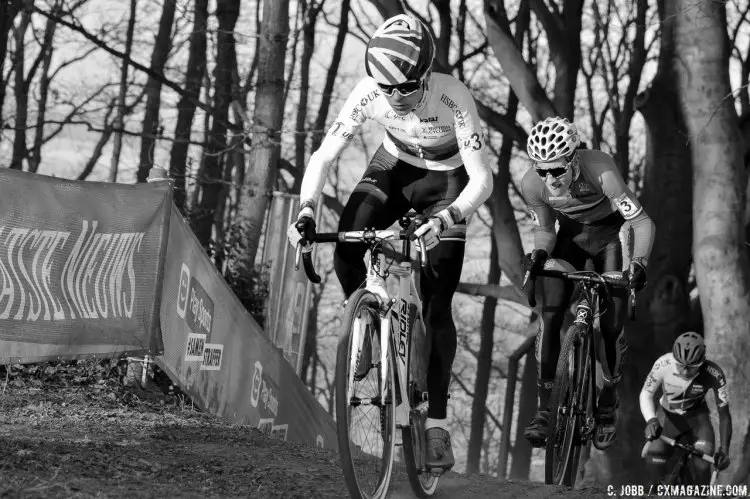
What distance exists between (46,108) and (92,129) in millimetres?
9623

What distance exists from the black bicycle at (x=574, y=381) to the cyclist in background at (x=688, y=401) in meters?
3.63

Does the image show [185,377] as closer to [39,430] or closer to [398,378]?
[39,430]

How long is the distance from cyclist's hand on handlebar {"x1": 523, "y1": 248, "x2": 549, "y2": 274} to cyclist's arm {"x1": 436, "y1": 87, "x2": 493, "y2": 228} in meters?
1.38

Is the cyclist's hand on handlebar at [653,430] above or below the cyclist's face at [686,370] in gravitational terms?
below

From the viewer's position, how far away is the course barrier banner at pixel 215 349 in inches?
336

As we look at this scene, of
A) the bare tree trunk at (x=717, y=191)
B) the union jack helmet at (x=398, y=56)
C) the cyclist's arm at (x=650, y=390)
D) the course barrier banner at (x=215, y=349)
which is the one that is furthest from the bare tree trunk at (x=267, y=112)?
the union jack helmet at (x=398, y=56)

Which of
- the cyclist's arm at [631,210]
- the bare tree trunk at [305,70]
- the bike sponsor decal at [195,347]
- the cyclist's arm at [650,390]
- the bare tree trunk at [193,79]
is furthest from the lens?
the bare tree trunk at [305,70]

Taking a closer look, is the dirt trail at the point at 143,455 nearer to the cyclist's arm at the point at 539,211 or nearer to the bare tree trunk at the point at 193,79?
the cyclist's arm at the point at 539,211

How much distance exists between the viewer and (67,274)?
7.66m

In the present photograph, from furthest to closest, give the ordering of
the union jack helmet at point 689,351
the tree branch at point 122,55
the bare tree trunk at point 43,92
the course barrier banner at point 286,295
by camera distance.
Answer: the bare tree trunk at point 43,92 < the tree branch at point 122,55 < the course barrier banner at point 286,295 < the union jack helmet at point 689,351

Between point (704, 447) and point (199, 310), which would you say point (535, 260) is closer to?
point (199, 310)

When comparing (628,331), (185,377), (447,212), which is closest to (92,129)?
(628,331)

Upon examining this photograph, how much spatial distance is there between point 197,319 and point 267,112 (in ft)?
22.1

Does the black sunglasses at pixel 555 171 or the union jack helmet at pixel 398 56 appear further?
the black sunglasses at pixel 555 171
